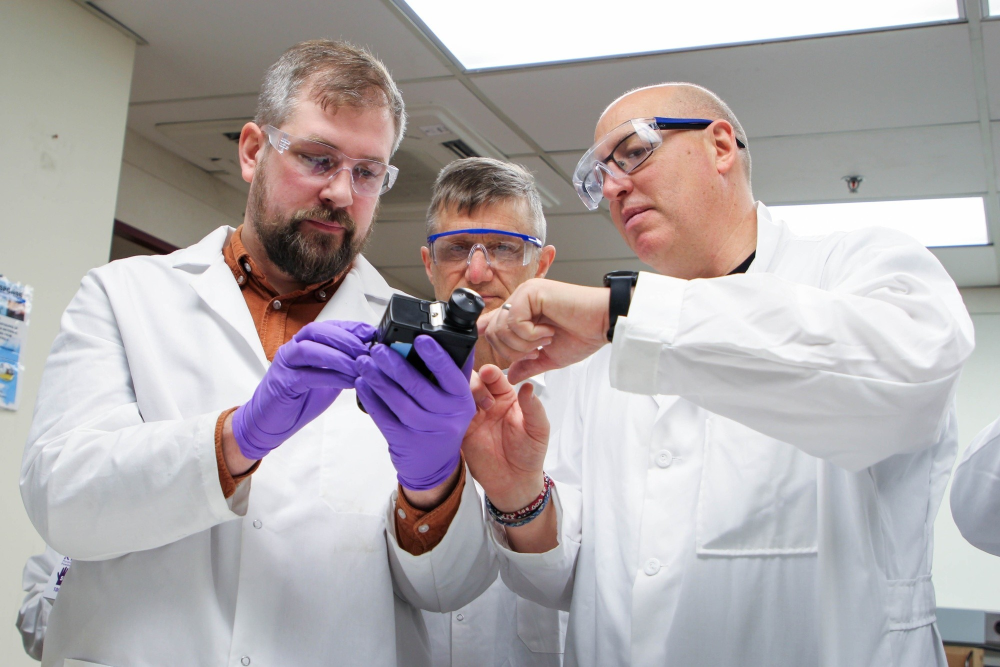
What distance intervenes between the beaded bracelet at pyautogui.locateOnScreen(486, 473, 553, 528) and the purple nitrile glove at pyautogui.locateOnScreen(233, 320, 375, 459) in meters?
0.44

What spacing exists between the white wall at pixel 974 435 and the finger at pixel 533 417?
497 centimetres

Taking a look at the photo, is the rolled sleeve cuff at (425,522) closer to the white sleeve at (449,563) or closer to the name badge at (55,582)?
the white sleeve at (449,563)

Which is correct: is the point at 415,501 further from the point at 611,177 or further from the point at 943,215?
the point at 943,215

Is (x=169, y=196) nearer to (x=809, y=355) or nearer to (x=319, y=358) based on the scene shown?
(x=319, y=358)

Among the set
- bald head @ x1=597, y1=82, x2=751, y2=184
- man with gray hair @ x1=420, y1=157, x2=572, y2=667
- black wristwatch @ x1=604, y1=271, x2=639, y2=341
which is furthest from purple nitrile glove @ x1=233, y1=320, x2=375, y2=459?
bald head @ x1=597, y1=82, x2=751, y2=184

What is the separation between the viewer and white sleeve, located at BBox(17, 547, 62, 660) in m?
1.76

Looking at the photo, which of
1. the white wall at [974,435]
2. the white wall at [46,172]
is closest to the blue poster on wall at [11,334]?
the white wall at [46,172]

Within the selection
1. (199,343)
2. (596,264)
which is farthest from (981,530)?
(596,264)

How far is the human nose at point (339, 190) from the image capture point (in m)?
1.49

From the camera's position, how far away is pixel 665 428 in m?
1.44

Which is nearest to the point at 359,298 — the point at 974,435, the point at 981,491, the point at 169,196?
the point at 981,491

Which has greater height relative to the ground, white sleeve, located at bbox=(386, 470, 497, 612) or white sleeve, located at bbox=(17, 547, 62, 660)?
white sleeve, located at bbox=(386, 470, 497, 612)

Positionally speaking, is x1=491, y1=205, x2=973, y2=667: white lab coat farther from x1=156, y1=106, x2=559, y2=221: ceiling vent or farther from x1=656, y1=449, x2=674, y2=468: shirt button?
x1=156, y1=106, x2=559, y2=221: ceiling vent

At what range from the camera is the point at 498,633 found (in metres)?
1.71
